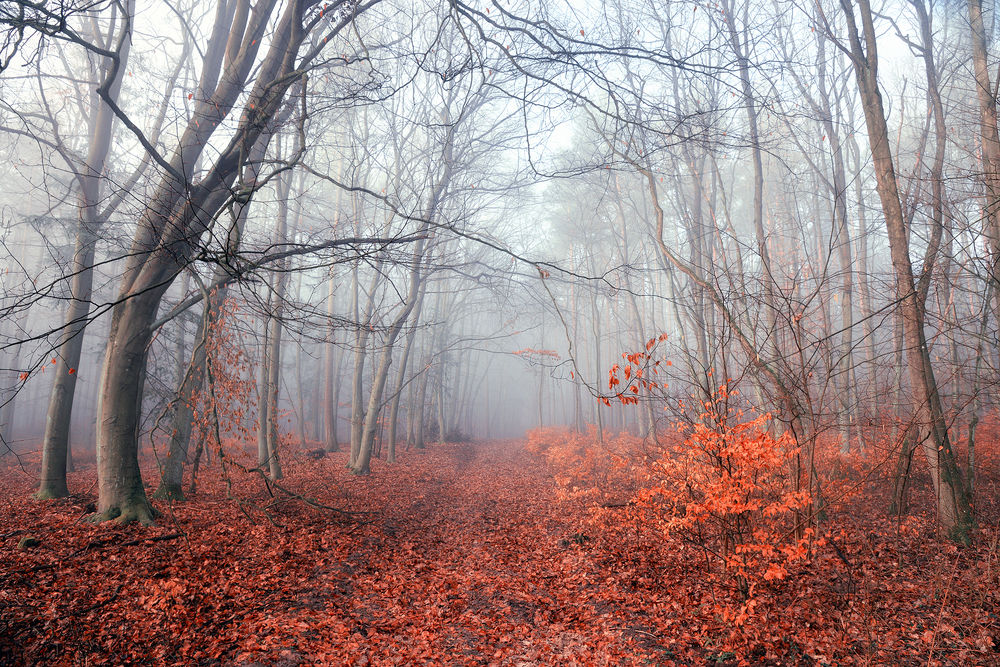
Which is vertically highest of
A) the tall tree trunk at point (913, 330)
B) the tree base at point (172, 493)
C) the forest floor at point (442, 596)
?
the tall tree trunk at point (913, 330)

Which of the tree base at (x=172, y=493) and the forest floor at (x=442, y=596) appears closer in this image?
the forest floor at (x=442, y=596)

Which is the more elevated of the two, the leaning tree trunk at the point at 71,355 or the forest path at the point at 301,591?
the leaning tree trunk at the point at 71,355

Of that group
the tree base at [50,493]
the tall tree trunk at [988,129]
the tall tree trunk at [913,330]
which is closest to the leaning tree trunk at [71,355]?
the tree base at [50,493]

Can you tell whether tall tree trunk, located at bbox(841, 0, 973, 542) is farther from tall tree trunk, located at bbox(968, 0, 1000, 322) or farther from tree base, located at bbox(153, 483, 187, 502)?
tree base, located at bbox(153, 483, 187, 502)

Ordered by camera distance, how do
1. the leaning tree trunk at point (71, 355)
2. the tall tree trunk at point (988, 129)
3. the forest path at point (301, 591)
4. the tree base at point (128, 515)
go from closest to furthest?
the forest path at point (301, 591)
the tree base at point (128, 515)
the tall tree trunk at point (988, 129)
the leaning tree trunk at point (71, 355)

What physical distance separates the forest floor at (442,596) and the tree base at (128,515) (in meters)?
0.21

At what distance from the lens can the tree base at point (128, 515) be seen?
595cm

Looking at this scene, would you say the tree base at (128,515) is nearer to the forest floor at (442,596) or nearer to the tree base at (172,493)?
the forest floor at (442,596)

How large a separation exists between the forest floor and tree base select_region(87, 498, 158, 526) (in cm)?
21

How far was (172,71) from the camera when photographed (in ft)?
37.7

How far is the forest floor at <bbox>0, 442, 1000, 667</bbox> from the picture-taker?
3998mm

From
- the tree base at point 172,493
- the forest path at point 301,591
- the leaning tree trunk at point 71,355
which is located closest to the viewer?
the forest path at point 301,591

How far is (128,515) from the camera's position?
19.7 feet

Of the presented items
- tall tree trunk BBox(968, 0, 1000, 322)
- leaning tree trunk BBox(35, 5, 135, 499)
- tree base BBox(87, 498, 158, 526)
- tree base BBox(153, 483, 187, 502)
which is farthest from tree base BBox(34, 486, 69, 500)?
tall tree trunk BBox(968, 0, 1000, 322)
